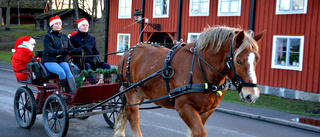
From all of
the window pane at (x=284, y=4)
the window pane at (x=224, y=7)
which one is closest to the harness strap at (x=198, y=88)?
the window pane at (x=284, y=4)

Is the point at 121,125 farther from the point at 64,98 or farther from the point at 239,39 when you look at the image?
the point at 239,39

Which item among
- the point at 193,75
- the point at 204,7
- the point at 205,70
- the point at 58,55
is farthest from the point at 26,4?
the point at 205,70

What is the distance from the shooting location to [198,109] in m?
4.02

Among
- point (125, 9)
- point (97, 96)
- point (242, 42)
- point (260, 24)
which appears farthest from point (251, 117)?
point (125, 9)

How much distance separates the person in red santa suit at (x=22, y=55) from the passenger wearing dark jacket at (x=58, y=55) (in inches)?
30.5

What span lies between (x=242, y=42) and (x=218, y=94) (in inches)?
29.5

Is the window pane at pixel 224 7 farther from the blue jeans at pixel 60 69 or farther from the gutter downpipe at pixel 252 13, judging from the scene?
the blue jeans at pixel 60 69

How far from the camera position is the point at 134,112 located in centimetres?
536

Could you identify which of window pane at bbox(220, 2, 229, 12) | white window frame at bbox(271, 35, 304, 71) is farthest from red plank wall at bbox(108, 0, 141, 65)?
white window frame at bbox(271, 35, 304, 71)

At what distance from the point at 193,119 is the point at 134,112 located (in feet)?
5.71

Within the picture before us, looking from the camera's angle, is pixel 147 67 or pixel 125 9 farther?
pixel 125 9

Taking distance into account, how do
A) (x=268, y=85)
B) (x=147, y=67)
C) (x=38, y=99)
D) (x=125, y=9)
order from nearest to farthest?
(x=147, y=67), (x=38, y=99), (x=268, y=85), (x=125, y=9)

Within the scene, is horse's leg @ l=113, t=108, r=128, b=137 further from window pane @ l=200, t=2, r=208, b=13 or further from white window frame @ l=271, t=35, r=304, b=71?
window pane @ l=200, t=2, r=208, b=13

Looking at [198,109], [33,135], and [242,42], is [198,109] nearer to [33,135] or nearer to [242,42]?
[242,42]
